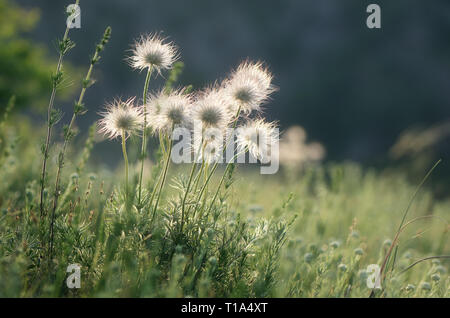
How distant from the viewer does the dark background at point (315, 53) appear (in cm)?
3760

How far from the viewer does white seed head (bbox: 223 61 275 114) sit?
2.16 meters

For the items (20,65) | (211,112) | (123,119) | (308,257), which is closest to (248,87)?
(211,112)

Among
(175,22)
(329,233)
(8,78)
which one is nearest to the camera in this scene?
(329,233)

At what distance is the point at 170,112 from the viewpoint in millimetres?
2074

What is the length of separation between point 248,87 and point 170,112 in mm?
449

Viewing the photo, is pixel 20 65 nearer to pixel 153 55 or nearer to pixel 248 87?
pixel 153 55

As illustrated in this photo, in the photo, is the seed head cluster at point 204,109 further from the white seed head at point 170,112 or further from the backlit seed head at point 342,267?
the backlit seed head at point 342,267

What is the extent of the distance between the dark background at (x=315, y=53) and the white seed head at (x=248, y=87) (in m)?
34.5

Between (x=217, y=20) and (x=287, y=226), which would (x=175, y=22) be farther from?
(x=287, y=226)

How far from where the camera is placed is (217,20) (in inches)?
1763
